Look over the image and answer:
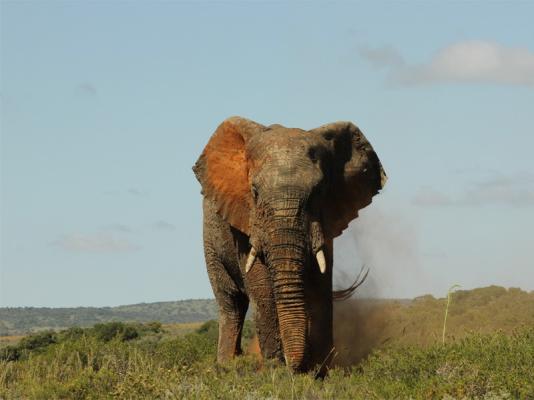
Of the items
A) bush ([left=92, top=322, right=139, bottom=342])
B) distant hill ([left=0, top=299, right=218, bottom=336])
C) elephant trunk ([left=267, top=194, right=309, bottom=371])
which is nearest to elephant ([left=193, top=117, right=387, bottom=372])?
elephant trunk ([left=267, top=194, right=309, bottom=371])

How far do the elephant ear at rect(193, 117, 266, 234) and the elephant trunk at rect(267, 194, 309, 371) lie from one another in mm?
1354

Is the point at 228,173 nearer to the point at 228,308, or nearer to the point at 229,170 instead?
the point at 229,170

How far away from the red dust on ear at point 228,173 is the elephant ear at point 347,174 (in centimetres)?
124

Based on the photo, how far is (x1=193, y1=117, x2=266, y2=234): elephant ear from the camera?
1728 centimetres

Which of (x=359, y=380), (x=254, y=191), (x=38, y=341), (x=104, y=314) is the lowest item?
(x=359, y=380)

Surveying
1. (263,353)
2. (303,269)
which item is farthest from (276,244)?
(263,353)

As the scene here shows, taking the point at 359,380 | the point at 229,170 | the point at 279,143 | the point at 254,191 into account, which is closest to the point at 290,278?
the point at 254,191

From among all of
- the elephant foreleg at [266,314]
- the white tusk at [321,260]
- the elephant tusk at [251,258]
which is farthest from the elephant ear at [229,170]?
the white tusk at [321,260]

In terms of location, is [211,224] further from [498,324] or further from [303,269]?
[498,324]

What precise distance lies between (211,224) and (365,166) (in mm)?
3212

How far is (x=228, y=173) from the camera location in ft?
58.3

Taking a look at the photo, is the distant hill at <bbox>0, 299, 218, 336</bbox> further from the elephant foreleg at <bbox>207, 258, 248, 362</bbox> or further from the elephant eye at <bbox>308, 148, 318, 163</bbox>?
the elephant eye at <bbox>308, 148, 318, 163</bbox>

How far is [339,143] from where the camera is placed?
17.5 metres

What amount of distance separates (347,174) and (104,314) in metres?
167
